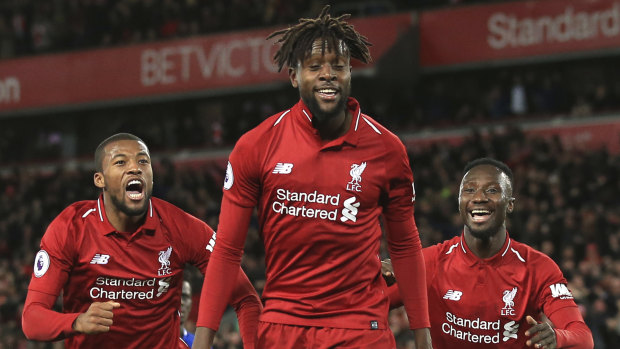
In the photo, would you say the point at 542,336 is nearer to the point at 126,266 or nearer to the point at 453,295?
the point at 453,295

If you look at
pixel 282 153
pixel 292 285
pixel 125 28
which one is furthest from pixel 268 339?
pixel 125 28

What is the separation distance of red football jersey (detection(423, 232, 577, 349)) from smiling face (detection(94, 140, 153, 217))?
172 centimetres

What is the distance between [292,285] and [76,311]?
1706 millimetres

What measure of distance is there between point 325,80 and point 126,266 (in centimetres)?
185

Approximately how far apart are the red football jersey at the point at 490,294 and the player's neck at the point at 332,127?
5.58 ft

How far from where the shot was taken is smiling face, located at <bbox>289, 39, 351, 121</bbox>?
4.25m

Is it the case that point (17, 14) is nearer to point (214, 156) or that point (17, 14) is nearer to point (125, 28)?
point (125, 28)

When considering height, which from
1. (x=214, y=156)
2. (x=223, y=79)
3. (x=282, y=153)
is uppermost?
(x=282, y=153)

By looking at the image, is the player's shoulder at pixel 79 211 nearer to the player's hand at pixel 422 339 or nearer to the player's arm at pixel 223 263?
the player's arm at pixel 223 263

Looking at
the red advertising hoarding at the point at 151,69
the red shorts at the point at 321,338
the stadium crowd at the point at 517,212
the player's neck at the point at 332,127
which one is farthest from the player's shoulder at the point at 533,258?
the red advertising hoarding at the point at 151,69

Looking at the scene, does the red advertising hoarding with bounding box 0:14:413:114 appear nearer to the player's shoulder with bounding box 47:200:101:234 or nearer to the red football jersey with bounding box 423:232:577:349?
the red football jersey with bounding box 423:232:577:349

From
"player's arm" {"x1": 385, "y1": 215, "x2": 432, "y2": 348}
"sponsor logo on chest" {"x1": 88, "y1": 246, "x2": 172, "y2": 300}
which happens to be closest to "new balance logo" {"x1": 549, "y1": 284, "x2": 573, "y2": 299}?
"player's arm" {"x1": 385, "y1": 215, "x2": 432, "y2": 348}

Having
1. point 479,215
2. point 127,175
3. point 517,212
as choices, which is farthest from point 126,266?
point 517,212

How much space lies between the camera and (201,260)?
556cm
